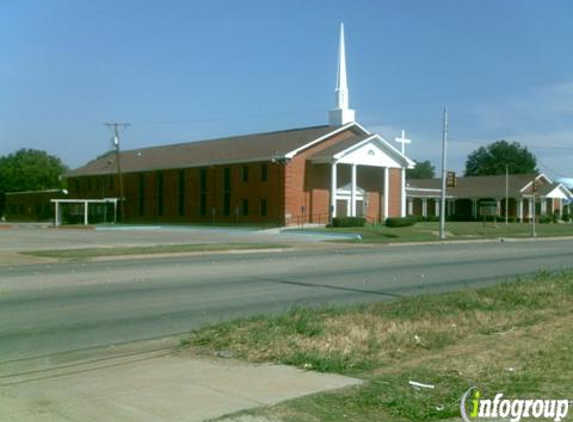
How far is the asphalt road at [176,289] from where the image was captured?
11.0 meters

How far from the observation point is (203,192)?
67.2m

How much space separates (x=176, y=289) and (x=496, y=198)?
7085 cm

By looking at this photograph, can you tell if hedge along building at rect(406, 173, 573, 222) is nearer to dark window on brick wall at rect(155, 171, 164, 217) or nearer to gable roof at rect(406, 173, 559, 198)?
gable roof at rect(406, 173, 559, 198)

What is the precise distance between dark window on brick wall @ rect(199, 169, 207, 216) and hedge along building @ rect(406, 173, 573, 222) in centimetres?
2589

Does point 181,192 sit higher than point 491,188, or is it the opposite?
point 491,188

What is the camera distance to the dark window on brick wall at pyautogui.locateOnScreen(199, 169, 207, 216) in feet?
219

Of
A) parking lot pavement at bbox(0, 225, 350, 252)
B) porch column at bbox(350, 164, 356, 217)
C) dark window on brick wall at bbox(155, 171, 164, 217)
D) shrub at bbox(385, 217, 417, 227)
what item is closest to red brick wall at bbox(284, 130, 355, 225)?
porch column at bbox(350, 164, 356, 217)

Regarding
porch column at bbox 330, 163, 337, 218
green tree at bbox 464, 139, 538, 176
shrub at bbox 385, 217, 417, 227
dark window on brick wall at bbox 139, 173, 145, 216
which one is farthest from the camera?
green tree at bbox 464, 139, 538, 176

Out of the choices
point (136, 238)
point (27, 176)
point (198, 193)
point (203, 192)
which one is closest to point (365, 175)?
point (203, 192)

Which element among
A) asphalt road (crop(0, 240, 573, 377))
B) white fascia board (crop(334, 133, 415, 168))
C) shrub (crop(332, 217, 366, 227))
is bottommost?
asphalt road (crop(0, 240, 573, 377))

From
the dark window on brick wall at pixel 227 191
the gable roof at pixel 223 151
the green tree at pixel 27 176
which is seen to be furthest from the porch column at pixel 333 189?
the green tree at pixel 27 176

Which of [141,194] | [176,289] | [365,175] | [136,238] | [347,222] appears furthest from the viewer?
[141,194]

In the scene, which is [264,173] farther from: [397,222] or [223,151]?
[397,222]

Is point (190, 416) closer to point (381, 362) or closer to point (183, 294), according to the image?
point (381, 362)
